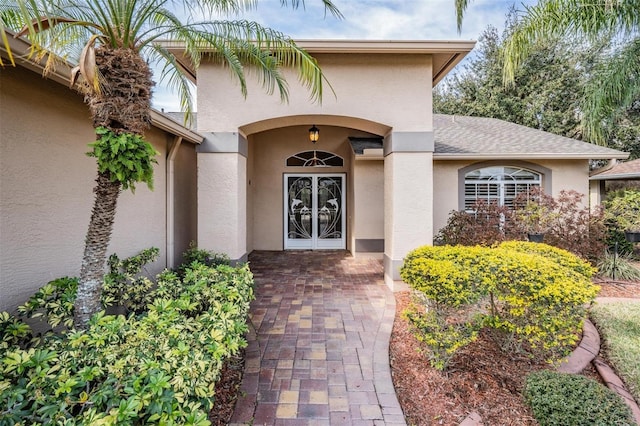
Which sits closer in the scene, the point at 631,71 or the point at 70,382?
the point at 70,382

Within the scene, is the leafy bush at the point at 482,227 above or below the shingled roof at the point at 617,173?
below

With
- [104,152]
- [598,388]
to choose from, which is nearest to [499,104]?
[598,388]

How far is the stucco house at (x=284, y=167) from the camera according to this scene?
138 inches

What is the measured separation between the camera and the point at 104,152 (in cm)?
305

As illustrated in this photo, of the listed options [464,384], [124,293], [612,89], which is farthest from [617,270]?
[124,293]

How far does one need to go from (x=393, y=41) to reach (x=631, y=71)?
21.1 feet

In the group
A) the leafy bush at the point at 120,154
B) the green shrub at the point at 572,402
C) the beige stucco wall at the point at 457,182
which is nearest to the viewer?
the green shrub at the point at 572,402

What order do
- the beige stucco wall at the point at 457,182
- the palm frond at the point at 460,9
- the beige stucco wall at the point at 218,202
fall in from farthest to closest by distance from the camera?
the beige stucco wall at the point at 457,182 < the beige stucco wall at the point at 218,202 < the palm frond at the point at 460,9

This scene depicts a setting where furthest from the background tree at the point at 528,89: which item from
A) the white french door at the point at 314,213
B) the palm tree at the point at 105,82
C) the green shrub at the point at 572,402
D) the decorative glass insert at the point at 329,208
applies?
the palm tree at the point at 105,82

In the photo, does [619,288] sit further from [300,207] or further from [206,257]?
[206,257]

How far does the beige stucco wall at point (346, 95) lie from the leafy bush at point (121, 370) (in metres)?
4.54

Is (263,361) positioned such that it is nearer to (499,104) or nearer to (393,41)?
(393,41)

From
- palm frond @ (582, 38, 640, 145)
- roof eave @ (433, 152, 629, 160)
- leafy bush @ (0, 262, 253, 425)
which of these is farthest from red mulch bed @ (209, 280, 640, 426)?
palm frond @ (582, 38, 640, 145)

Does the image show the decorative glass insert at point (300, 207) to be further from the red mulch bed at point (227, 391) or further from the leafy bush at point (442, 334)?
the leafy bush at point (442, 334)
